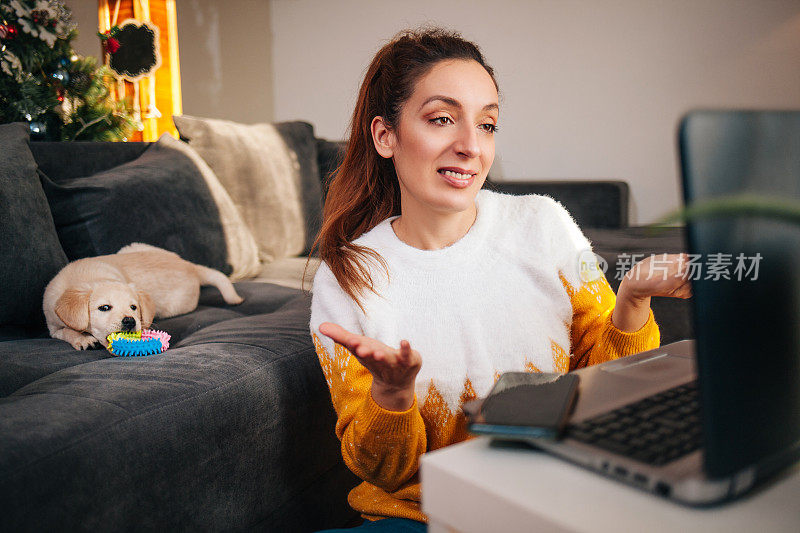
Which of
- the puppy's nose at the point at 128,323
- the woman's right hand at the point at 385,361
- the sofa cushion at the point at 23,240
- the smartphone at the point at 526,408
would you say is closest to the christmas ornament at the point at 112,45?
the sofa cushion at the point at 23,240

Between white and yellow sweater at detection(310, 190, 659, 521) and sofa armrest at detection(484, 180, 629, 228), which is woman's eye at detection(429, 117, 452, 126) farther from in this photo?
sofa armrest at detection(484, 180, 629, 228)

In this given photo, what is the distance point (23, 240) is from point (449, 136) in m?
0.97

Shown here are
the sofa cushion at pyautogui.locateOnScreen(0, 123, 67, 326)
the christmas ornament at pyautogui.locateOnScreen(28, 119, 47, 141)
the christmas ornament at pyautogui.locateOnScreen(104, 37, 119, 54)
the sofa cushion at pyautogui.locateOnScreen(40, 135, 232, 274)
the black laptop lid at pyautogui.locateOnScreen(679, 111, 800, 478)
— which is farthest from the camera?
the christmas ornament at pyautogui.locateOnScreen(104, 37, 119, 54)

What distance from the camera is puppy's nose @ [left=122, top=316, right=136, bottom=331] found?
4.08ft

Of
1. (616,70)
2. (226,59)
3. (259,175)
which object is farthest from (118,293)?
(226,59)

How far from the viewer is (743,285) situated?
0.33 metres

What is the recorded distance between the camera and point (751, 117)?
34 centimetres

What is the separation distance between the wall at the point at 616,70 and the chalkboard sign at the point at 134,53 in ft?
3.83

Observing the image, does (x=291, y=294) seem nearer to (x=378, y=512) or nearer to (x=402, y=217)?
(x=402, y=217)

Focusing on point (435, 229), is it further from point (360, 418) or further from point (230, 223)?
point (230, 223)

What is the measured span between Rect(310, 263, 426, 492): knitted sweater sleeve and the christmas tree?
1.32m

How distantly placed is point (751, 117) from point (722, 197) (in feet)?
0.19

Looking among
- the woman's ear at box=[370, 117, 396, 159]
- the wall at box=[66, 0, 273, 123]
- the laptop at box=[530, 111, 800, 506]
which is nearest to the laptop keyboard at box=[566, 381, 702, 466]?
the laptop at box=[530, 111, 800, 506]

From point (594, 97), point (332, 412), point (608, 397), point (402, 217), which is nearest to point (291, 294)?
point (332, 412)
